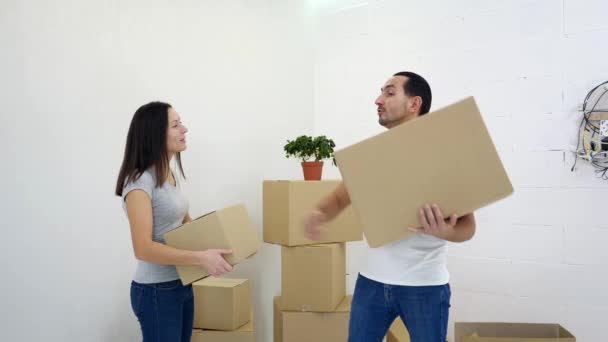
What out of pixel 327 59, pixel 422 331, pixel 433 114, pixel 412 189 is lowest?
pixel 422 331

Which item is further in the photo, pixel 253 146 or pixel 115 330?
pixel 253 146

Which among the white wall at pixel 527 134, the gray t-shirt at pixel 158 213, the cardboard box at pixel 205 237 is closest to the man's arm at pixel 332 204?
the cardboard box at pixel 205 237

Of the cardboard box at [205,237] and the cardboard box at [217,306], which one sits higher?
the cardboard box at [205,237]

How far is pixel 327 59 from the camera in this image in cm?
314

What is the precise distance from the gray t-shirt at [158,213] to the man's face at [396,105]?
2.50 ft

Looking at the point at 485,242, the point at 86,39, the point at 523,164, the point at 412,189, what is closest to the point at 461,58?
the point at 523,164

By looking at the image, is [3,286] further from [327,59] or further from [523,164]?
[523,164]

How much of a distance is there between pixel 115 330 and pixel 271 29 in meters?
1.91

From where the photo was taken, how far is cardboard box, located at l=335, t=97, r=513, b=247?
1158 millimetres

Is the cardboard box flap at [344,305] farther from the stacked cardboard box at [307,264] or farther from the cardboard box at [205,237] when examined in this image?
the cardboard box at [205,237]

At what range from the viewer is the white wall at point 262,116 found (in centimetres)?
178

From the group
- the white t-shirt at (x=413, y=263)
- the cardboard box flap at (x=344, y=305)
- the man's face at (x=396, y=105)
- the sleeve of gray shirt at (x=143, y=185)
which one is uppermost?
the man's face at (x=396, y=105)

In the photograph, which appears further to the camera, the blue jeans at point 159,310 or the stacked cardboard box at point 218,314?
the stacked cardboard box at point 218,314

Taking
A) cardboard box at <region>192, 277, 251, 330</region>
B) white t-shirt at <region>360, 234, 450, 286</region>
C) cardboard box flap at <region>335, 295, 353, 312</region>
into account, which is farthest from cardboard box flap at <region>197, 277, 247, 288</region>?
white t-shirt at <region>360, 234, 450, 286</region>
